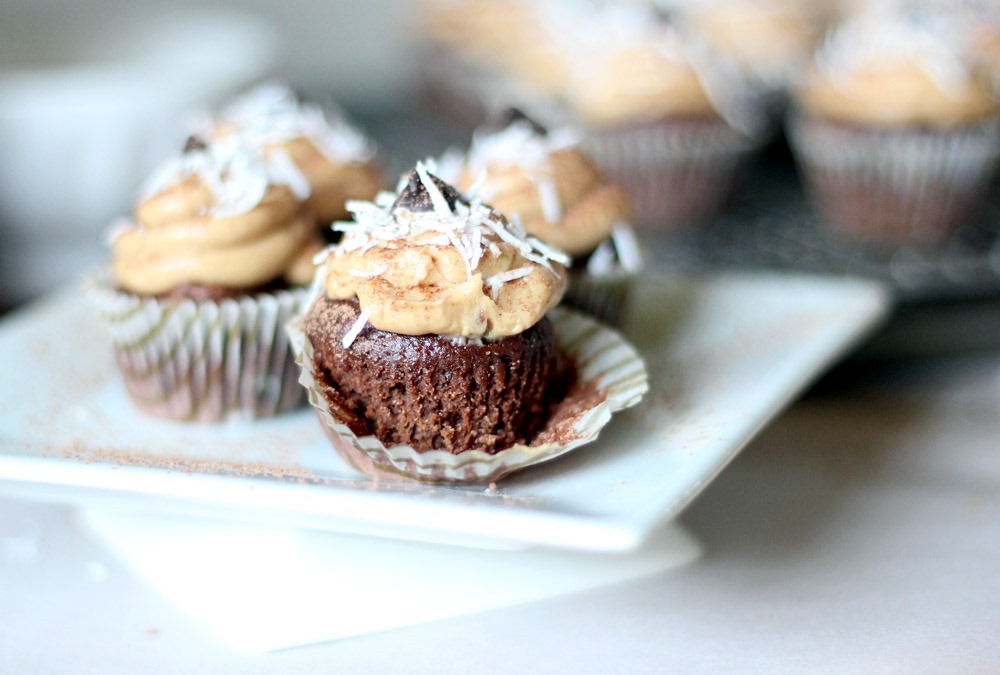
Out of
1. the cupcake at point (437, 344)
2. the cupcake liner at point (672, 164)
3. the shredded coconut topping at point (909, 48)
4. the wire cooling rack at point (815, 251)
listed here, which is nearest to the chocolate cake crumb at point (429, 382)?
the cupcake at point (437, 344)

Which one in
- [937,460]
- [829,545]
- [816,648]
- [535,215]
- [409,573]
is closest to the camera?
[816,648]

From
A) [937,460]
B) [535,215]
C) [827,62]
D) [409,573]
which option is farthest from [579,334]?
[827,62]

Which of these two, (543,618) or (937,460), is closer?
(543,618)

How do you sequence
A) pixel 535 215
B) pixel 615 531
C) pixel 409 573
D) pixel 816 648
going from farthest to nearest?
Answer: pixel 535 215
pixel 409 573
pixel 816 648
pixel 615 531

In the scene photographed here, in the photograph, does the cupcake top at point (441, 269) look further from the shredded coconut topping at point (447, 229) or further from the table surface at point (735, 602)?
the table surface at point (735, 602)

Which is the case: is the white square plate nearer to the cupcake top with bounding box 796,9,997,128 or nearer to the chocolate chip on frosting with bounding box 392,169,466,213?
the chocolate chip on frosting with bounding box 392,169,466,213

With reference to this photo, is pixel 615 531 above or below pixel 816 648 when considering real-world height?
above

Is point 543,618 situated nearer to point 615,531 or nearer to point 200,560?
point 615,531
